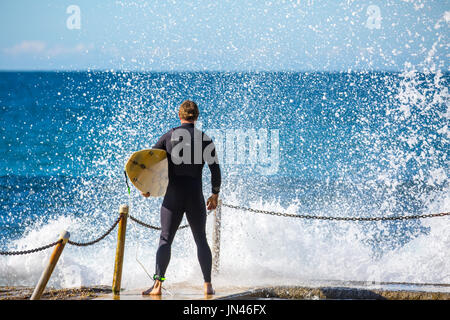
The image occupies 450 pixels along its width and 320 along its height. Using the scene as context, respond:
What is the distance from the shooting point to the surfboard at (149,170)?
5398 mm

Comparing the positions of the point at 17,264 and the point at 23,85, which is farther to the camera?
the point at 23,85

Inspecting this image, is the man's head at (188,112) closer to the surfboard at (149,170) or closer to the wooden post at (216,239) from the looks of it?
the surfboard at (149,170)

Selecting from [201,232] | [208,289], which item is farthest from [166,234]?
[208,289]

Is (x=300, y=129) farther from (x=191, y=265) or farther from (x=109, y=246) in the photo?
(x=191, y=265)

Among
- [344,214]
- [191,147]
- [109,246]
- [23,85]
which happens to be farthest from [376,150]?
[23,85]

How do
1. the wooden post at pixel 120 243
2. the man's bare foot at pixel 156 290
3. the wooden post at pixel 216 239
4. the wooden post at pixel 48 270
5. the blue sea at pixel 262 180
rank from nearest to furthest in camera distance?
the wooden post at pixel 48 270 → the man's bare foot at pixel 156 290 → the wooden post at pixel 120 243 → the wooden post at pixel 216 239 → the blue sea at pixel 262 180

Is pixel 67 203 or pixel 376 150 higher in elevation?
pixel 376 150

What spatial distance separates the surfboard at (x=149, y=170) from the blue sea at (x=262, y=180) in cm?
202

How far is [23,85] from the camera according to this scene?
61.6 meters

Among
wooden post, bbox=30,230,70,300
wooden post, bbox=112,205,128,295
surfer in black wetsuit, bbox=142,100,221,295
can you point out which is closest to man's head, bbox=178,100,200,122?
surfer in black wetsuit, bbox=142,100,221,295

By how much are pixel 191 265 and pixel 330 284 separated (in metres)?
2.85

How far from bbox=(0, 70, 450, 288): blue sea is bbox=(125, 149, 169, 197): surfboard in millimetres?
2025

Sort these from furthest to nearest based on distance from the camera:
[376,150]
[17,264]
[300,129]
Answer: [300,129] → [376,150] → [17,264]

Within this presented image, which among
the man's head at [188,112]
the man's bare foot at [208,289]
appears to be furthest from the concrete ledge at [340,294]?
the man's head at [188,112]
